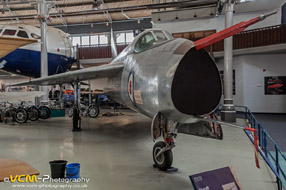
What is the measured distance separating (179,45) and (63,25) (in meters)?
26.5

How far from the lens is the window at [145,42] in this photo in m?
4.95

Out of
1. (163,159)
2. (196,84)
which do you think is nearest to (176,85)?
(196,84)

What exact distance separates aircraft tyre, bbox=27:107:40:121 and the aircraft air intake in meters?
10.3

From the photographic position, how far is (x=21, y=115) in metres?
11.0

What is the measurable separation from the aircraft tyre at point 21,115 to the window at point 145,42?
8.09 m

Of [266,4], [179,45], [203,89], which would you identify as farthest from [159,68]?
[266,4]

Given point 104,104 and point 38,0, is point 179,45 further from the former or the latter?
point 104,104

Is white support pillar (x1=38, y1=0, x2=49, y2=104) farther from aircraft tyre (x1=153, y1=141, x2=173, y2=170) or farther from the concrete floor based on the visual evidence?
aircraft tyre (x1=153, y1=141, x2=173, y2=170)

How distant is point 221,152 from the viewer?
5.43 metres

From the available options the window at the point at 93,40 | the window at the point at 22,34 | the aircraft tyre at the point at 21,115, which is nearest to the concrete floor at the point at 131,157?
the aircraft tyre at the point at 21,115

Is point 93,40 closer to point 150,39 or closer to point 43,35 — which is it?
point 43,35

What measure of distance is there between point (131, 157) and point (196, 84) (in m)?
2.46

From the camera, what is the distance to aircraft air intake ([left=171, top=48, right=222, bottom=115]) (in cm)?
333

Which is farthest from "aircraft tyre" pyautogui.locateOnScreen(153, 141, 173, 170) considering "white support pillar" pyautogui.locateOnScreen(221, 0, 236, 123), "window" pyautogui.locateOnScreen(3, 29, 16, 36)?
"window" pyautogui.locateOnScreen(3, 29, 16, 36)
